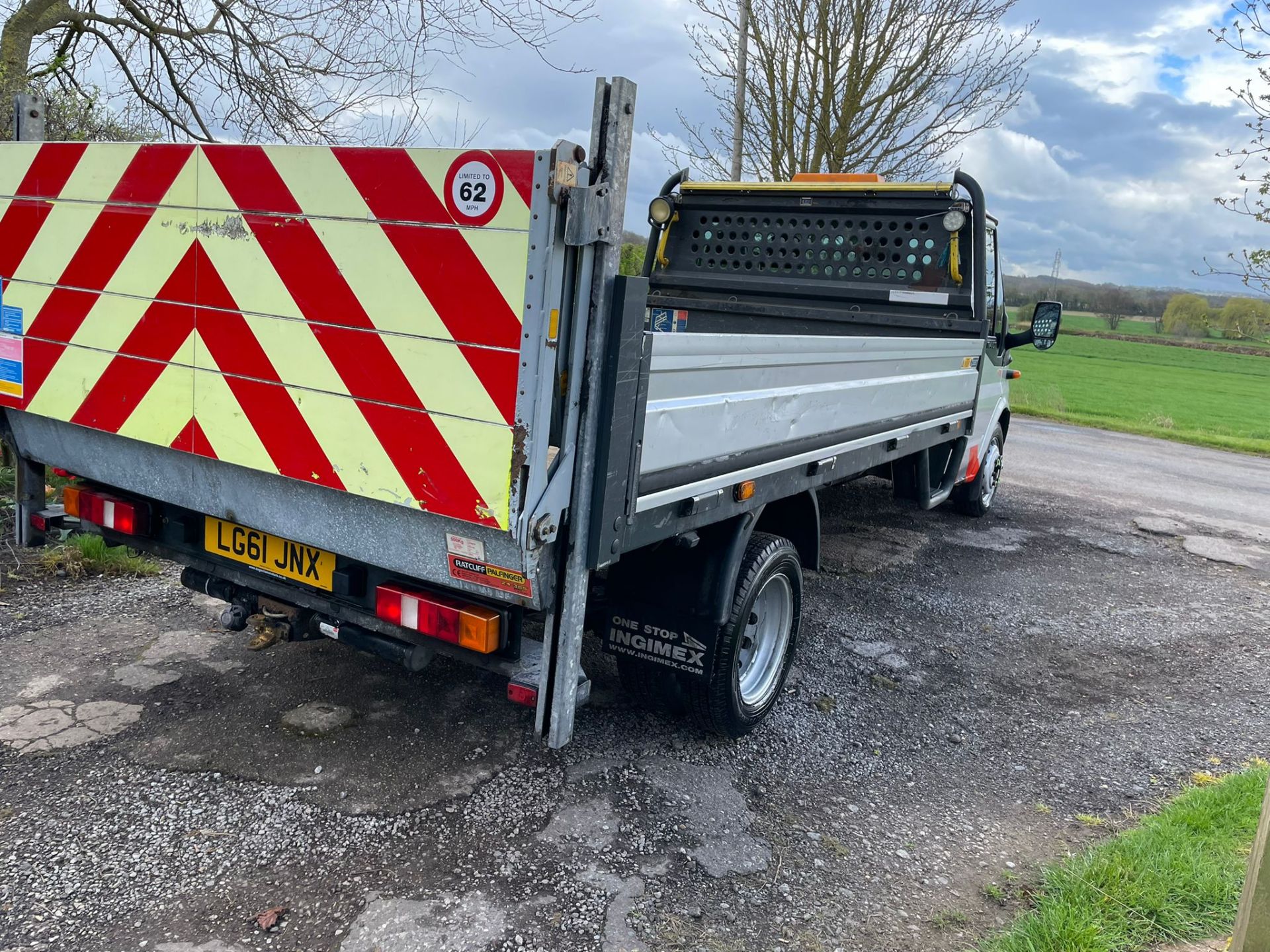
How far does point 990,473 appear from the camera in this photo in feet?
26.0

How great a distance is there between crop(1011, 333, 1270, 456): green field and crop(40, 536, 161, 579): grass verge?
15388 mm

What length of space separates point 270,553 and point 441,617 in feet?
2.58

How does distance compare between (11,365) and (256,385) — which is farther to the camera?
(11,365)

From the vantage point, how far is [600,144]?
244 centimetres

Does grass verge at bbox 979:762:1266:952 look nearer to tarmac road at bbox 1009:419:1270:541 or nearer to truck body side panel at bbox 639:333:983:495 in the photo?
truck body side panel at bbox 639:333:983:495

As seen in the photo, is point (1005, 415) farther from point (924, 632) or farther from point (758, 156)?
point (758, 156)

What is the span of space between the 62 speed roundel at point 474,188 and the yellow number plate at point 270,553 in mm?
1243

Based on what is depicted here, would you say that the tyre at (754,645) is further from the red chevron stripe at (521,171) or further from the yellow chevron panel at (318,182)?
the yellow chevron panel at (318,182)

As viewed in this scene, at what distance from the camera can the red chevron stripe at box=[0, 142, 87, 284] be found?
322cm

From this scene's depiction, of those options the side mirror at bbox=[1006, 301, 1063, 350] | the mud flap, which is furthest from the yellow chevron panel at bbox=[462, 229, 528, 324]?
the side mirror at bbox=[1006, 301, 1063, 350]

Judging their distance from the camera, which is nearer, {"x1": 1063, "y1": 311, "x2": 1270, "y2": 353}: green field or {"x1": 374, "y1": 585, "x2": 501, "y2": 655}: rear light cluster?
{"x1": 374, "y1": 585, "x2": 501, "y2": 655}: rear light cluster

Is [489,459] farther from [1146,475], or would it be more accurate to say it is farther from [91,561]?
[1146,475]

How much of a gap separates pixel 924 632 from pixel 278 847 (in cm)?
358

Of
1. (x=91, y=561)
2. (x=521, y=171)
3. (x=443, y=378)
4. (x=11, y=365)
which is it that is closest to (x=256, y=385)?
(x=443, y=378)
